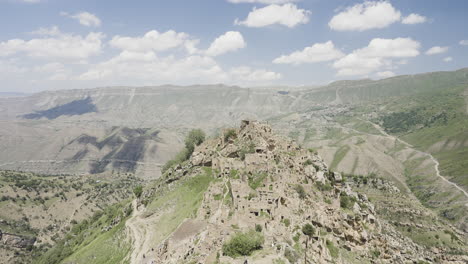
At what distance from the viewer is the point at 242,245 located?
3878cm

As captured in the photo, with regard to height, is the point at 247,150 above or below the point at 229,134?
below

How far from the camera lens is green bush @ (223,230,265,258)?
38.3 m

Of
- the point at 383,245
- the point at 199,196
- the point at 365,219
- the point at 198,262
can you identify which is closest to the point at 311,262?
the point at 198,262

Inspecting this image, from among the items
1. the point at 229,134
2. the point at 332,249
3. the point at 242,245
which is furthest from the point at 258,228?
the point at 229,134

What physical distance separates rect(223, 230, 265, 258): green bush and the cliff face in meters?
0.45

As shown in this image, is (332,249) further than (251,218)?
Yes

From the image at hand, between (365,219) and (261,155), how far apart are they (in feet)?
110

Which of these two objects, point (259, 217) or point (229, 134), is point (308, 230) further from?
point (229, 134)

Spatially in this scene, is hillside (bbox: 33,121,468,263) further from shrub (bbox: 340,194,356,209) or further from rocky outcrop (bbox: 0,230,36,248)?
rocky outcrop (bbox: 0,230,36,248)

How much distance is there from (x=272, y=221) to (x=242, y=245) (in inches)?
430

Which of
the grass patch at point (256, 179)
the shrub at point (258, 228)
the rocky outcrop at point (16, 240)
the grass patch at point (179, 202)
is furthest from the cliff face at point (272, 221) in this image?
the rocky outcrop at point (16, 240)

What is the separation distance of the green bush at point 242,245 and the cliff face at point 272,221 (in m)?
0.45

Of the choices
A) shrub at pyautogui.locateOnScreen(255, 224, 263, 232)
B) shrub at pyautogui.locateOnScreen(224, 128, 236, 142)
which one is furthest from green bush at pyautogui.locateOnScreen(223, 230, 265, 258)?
shrub at pyautogui.locateOnScreen(224, 128, 236, 142)

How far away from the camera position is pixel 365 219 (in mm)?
81625
